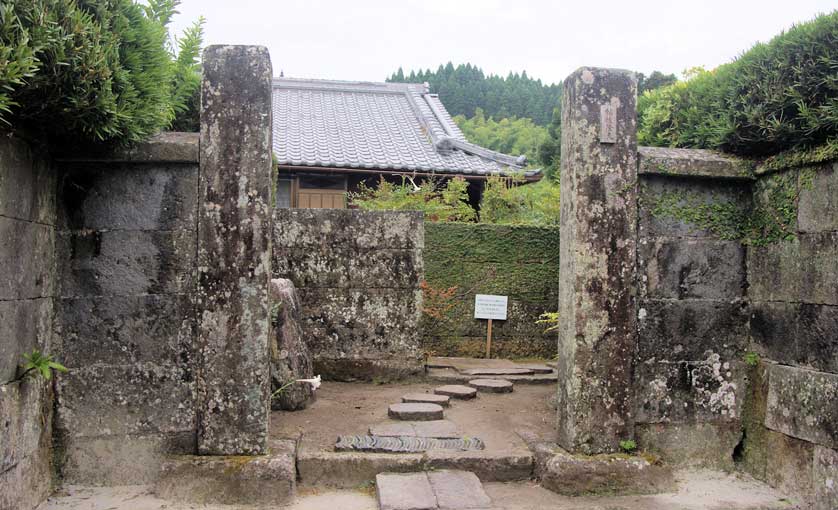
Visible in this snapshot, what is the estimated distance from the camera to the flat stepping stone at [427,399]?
622 cm

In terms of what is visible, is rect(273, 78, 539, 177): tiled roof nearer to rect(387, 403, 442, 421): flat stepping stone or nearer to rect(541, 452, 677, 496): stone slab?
rect(387, 403, 442, 421): flat stepping stone

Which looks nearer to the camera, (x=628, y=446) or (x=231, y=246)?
(x=231, y=246)

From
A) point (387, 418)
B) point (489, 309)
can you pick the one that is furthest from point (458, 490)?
point (489, 309)

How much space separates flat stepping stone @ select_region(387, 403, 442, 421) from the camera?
574 centimetres

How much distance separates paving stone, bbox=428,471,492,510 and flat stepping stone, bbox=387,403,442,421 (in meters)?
1.16

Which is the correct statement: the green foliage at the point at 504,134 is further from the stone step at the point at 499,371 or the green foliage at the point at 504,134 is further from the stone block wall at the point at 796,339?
the stone block wall at the point at 796,339

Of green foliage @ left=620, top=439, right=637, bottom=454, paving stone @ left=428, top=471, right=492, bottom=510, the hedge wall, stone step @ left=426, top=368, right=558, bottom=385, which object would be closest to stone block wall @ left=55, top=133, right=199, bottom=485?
paving stone @ left=428, top=471, right=492, bottom=510

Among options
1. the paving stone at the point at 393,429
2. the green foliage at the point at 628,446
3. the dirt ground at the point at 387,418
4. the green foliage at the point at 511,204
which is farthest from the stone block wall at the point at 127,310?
the green foliage at the point at 511,204

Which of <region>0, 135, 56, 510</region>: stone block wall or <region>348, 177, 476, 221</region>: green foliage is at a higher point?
<region>348, 177, 476, 221</region>: green foliage

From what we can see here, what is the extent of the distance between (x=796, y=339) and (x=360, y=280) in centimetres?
450

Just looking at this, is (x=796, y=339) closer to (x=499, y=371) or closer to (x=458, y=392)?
(x=458, y=392)

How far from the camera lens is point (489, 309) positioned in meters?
9.54

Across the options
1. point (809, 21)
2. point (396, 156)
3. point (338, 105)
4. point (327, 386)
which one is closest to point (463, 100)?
point (338, 105)

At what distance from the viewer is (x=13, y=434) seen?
3.66m
